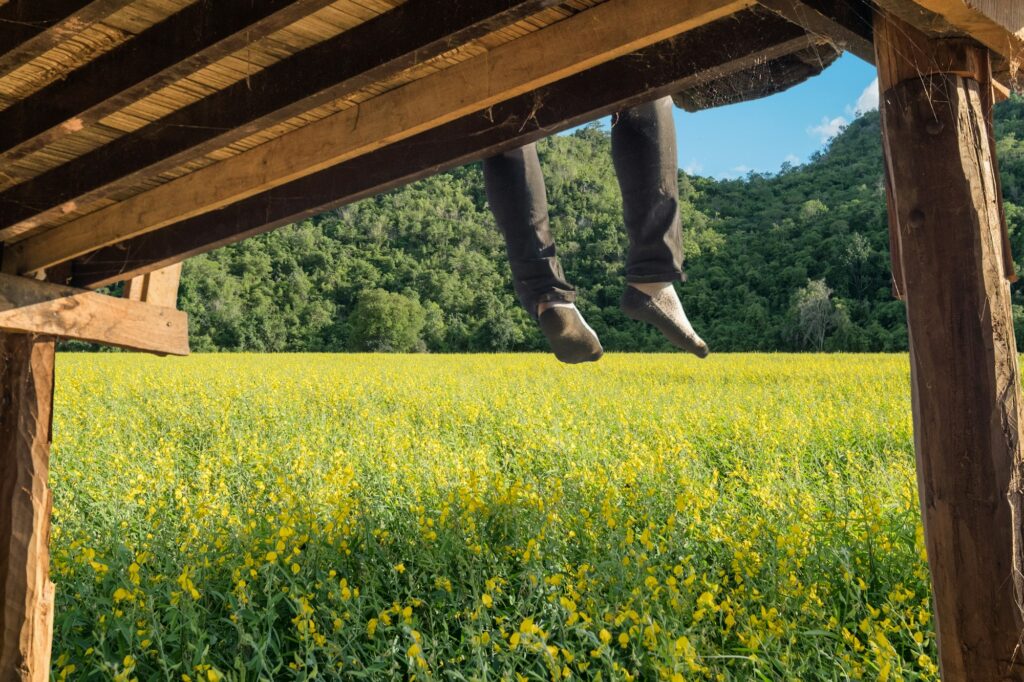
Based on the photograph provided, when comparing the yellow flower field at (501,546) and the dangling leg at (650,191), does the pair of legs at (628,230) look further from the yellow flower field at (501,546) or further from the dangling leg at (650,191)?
the yellow flower field at (501,546)

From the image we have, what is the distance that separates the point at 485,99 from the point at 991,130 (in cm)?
102

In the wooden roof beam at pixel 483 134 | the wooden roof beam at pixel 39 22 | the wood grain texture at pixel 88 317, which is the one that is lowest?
the wood grain texture at pixel 88 317

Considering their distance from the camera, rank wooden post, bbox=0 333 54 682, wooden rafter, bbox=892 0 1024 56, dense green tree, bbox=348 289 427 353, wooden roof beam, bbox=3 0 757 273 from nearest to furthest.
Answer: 1. wooden rafter, bbox=892 0 1024 56
2. wooden roof beam, bbox=3 0 757 273
3. wooden post, bbox=0 333 54 682
4. dense green tree, bbox=348 289 427 353

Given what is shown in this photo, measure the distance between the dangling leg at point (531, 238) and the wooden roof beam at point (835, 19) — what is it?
119 cm

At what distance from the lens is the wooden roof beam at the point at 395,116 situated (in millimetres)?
1575

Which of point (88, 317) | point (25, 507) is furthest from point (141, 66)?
point (25, 507)

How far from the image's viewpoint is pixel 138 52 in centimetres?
191

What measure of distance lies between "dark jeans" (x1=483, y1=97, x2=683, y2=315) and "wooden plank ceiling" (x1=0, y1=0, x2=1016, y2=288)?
0.29m

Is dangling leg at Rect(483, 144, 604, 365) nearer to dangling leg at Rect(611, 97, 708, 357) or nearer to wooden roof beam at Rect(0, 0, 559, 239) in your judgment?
dangling leg at Rect(611, 97, 708, 357)

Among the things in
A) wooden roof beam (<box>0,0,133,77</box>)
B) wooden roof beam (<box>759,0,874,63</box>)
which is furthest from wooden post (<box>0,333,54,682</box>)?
wooden roof beam (<box>759,0,874,63</box>)

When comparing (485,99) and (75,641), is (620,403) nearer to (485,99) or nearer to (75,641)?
(75,641)

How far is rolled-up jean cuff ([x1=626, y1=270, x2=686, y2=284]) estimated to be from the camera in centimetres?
239

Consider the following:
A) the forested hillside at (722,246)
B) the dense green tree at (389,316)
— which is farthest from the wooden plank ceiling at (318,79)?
the dense green tree at (389,316)

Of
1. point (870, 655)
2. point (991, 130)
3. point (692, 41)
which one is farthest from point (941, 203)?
point (870, 655)
